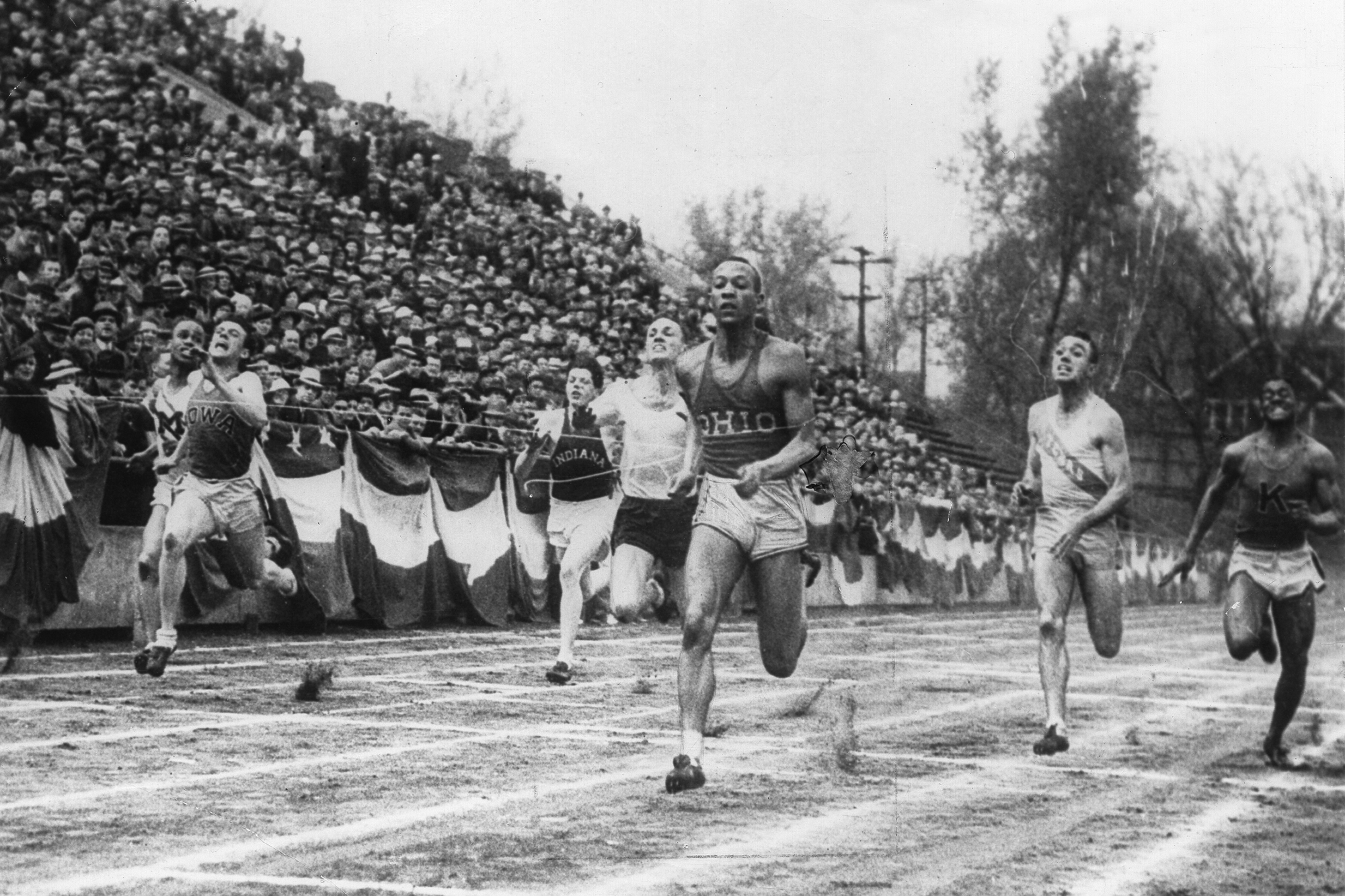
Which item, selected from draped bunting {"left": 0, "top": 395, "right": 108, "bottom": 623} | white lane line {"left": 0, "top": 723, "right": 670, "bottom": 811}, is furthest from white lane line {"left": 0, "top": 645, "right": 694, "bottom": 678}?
white lane line {"left": 0, "top": 723, "right": 670, "bottom": 811}

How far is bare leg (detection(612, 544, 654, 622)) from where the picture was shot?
11.8 m

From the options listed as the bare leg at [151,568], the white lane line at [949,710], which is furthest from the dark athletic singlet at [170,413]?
the white lane line at [949,710]

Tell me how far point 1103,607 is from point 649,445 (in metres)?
3.53

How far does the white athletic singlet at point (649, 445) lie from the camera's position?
1172 centimetres

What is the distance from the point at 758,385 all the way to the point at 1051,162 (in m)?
8.01

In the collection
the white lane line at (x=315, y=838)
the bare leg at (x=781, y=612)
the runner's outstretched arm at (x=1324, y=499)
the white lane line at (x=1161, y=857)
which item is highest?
the runner's outstretched arm at (x=1324, y=499)

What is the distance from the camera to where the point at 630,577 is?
11.8 meters

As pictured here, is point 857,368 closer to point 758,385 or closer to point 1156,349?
point 1156,349

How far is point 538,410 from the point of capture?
17.3 m

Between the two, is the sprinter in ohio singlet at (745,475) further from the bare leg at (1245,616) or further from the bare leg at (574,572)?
the bare leg at (574,572)

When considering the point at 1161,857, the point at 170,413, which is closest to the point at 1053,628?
the point at 1161,857

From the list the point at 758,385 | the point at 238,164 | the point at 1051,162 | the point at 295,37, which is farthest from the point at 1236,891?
the point at 295,37

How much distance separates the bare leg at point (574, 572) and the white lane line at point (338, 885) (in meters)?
7.08

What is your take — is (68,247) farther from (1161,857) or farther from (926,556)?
(926,556)
